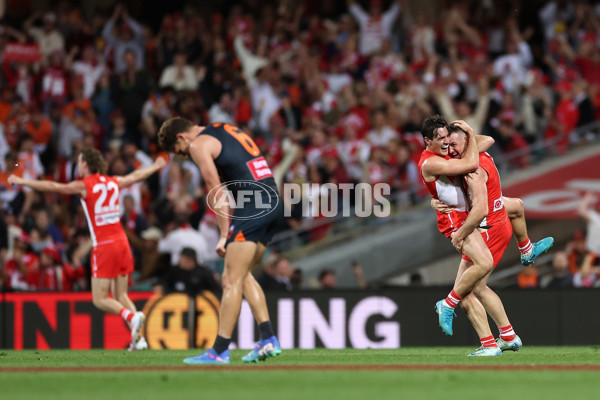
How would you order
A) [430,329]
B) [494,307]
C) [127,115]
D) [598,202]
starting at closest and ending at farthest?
[494,307] < [430,329] < [598,202] < [127,115]

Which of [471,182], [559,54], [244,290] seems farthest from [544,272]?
[244,290]

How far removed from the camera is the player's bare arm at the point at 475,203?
10.4m

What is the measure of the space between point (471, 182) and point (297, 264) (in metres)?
8.08

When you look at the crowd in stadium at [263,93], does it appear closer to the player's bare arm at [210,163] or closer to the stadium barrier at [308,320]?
the stadium barrier at [308,320]

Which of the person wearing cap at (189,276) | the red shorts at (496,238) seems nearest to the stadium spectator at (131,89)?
the person wearing cap at (189,276)

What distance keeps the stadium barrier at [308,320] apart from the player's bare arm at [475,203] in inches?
183

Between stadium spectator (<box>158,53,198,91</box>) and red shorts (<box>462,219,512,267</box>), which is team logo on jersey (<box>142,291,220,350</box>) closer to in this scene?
red shorts (<box>462,219,512,267</box>)

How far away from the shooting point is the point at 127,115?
2017cm

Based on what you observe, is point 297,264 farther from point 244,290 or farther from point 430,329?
point 244,290

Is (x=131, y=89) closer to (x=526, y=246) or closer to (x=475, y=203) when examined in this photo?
(x=526, y=246)

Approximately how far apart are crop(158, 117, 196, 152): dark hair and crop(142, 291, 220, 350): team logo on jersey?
18.2ft

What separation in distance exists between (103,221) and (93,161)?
2.46ft

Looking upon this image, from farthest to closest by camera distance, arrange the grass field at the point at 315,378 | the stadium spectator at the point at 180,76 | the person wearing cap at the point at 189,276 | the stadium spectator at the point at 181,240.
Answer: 1. the stadium spectator at the point at 180,76
2. the stadium spectator at the point at 181,240
3. the person wearing cap at the point at 189,276
4. the grass field at the point at 315,378

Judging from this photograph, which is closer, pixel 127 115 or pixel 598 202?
pixel 598 202
